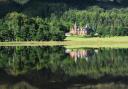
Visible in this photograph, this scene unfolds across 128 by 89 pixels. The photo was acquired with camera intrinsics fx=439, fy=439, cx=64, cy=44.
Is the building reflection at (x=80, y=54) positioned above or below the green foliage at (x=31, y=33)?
above

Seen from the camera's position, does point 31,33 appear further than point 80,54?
Yes

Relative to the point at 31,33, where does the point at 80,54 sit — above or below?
above

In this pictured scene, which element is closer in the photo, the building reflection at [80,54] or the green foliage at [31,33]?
the building reflection at [80,54]

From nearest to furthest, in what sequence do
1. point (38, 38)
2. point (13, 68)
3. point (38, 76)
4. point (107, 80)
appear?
point (107, 80) < point (38, 76) < point (13, 68) < point (38, 38)

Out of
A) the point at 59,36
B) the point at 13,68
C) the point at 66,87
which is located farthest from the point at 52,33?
the point at 66,87

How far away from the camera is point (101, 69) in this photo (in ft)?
194

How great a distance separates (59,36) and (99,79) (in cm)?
12592

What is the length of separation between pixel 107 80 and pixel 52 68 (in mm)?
16053

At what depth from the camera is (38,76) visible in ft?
172

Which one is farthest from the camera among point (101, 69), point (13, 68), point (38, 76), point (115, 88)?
point (13, 68)

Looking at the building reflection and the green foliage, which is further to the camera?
the green foliage

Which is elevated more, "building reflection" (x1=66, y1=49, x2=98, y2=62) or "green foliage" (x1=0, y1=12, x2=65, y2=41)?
"building reflection" (x1=66, y1=49, x2=98, y2=62)

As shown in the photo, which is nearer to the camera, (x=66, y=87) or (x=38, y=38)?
(x=66, y=87)

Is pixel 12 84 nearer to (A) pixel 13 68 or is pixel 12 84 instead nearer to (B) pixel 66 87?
(B) pixel 66 87
